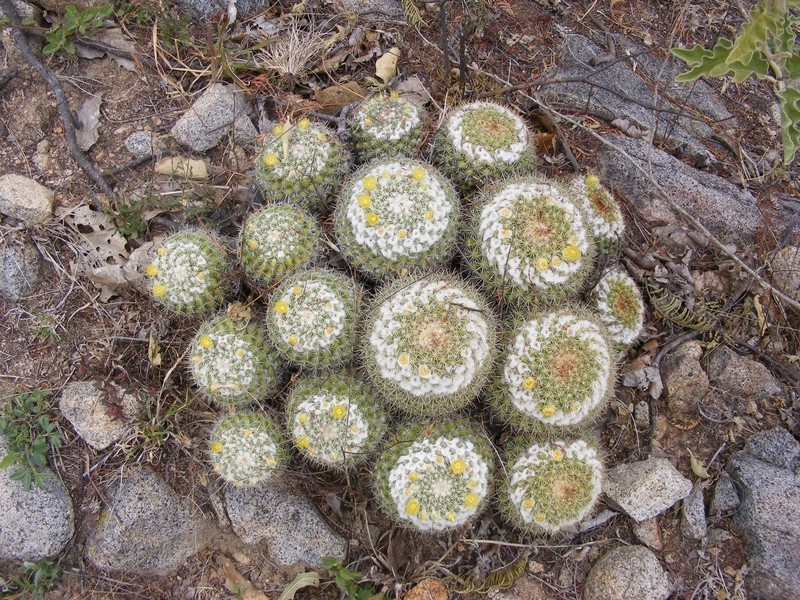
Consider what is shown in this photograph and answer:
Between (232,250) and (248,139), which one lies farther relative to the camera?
(248,139)

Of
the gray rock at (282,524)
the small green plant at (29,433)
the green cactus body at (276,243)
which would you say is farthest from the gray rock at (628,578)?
the small green plant at (29,433)

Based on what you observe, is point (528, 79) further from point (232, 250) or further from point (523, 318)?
point (232, 250)

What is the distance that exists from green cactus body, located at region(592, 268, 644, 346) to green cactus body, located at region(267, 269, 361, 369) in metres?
1.56

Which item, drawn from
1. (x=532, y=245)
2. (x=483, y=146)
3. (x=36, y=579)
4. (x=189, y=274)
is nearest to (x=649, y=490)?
(x=532, y=245)

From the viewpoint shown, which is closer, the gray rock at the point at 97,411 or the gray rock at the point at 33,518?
the gray rock at the point at 33,518

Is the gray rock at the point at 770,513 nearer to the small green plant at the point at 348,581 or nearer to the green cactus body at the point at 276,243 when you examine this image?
the small green plant at the point at 348,581

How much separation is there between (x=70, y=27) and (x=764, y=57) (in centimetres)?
442

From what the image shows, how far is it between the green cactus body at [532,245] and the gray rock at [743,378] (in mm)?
1399

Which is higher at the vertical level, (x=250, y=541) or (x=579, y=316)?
(x=579, y=316)

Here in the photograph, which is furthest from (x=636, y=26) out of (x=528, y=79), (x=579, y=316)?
(x=579, y=316)

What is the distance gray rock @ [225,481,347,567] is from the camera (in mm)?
3787

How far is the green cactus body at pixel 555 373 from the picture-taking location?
10.9 feet

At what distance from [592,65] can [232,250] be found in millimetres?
3241

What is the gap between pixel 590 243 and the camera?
3637 mm
